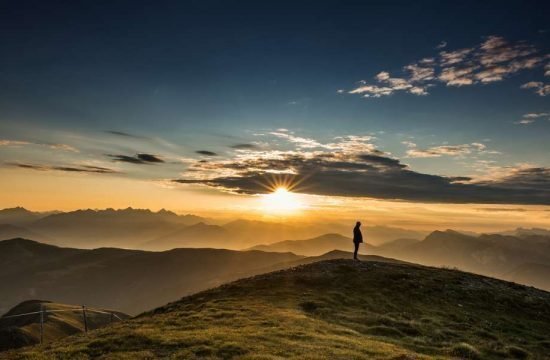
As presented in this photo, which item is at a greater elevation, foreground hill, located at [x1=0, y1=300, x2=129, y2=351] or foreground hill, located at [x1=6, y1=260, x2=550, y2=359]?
foreground hill, located at [x1=6, y1=260, x2=550, y2=359]

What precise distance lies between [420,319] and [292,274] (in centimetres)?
1715

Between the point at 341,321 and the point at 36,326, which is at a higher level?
the point at 341,321

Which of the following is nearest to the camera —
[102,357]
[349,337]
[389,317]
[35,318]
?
[102,357]

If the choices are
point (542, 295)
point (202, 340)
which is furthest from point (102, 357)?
point (542, 295)

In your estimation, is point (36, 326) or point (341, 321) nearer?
point (341, 321)

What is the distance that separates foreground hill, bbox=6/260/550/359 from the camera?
19.9m

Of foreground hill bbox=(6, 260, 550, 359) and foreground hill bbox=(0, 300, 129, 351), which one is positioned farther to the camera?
foreground hill bbox=(0, 300, 129, 351)

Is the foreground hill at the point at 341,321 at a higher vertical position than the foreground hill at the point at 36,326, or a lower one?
higher

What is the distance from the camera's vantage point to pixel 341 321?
92.2 feet

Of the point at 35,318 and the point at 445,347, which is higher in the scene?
the point at 445,347

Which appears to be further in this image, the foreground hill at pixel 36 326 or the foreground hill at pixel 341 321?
the foreground hill at pixel 36 326

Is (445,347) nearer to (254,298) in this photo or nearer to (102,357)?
(254,298)

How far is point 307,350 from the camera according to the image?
19062 millimetres

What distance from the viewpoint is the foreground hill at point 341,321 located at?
19.9 metres
